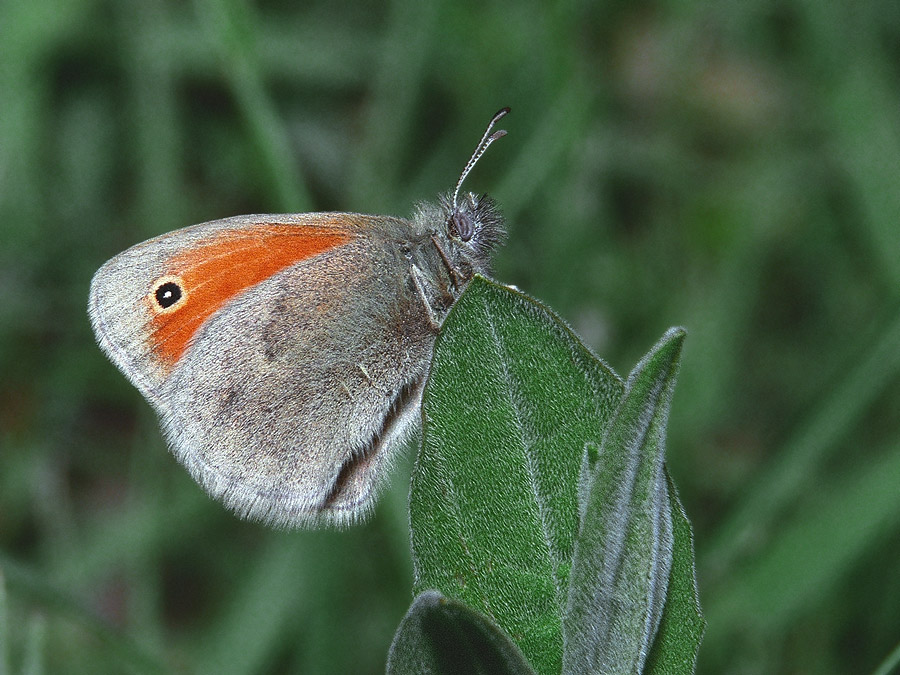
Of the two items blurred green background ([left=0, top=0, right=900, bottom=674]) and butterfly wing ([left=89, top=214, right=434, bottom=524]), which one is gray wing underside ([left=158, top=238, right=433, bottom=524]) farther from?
blurred green background ([left=0, top=0, right=900, bottom=674])

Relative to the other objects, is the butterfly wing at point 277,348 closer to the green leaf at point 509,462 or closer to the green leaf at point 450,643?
the green leaf at point 509,462

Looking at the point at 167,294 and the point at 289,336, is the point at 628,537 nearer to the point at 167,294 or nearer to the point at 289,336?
the point at 289,336

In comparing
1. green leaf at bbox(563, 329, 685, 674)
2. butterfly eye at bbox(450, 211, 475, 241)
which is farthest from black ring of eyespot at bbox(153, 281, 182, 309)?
green leaf at bbox(563, 329, 685, 674)

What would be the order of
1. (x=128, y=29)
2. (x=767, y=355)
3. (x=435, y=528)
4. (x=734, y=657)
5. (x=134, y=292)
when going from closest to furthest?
(x=435, y=528) < (x=134, y=292) < (x=734, y=657) < (x=767, y=355) < (x=128, y=29)

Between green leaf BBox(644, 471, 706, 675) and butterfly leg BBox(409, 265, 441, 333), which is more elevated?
green leaf BBox(644, 471, 706, 675)

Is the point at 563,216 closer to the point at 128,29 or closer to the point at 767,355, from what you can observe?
the point at 767,355

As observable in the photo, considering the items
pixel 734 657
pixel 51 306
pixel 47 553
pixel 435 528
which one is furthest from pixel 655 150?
pixel 435 528
